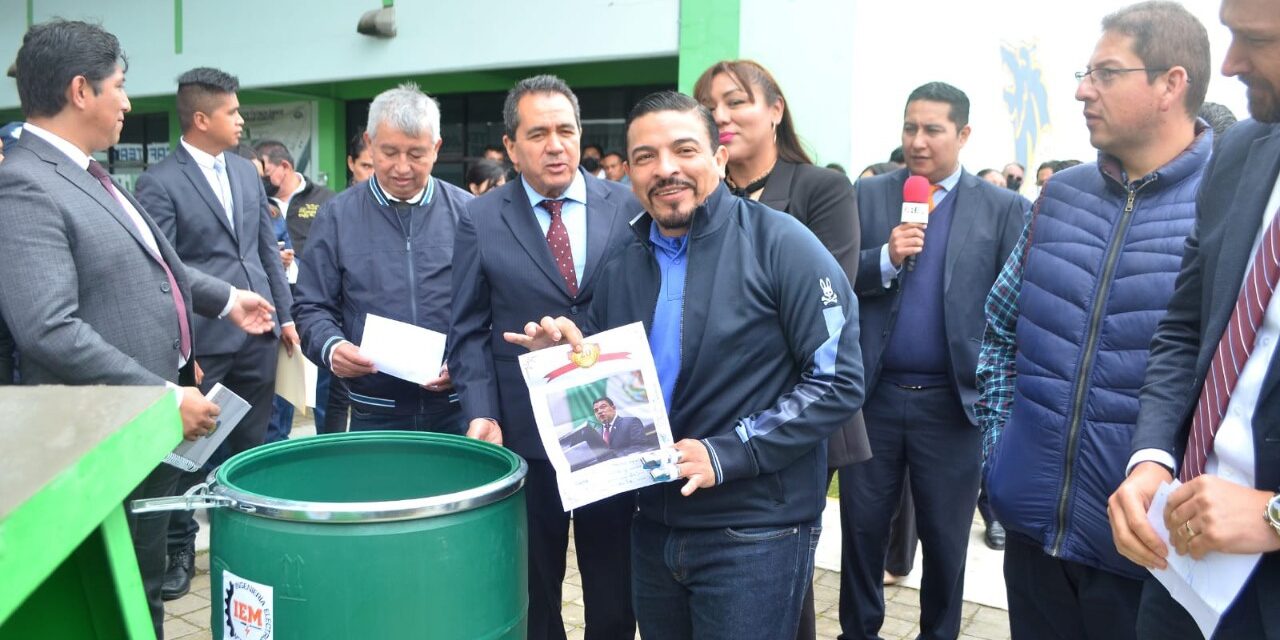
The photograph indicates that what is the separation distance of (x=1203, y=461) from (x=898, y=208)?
6.97 ft

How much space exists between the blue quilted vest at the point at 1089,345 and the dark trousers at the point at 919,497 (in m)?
1.05

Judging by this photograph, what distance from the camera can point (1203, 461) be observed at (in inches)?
61.9

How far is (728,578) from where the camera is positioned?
2053 millimetres

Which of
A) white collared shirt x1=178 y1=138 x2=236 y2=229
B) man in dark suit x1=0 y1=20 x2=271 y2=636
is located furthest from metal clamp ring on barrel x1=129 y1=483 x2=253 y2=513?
white collared shirt x1=178 y1=138 x2=236 y2=229

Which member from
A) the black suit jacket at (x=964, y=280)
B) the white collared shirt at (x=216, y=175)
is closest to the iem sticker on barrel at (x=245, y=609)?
the black suit jacket at (x=964, y=280)

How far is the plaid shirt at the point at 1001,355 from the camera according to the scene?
2.38 meters

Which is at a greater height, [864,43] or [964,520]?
[864,43]

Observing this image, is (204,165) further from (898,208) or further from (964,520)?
(964,520)

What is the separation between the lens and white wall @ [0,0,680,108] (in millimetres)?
10047

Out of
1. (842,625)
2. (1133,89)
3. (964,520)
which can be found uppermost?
(1133,89)

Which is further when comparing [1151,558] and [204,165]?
[204,165]

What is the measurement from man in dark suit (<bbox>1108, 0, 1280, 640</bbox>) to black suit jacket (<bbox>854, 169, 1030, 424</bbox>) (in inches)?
52.9

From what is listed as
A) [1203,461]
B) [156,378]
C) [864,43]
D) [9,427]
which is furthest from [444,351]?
[864,43]

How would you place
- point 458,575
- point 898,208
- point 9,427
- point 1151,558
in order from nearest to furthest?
1. point 9,427
2. point 1151,558
3. point 458,575
4. point 898,208
